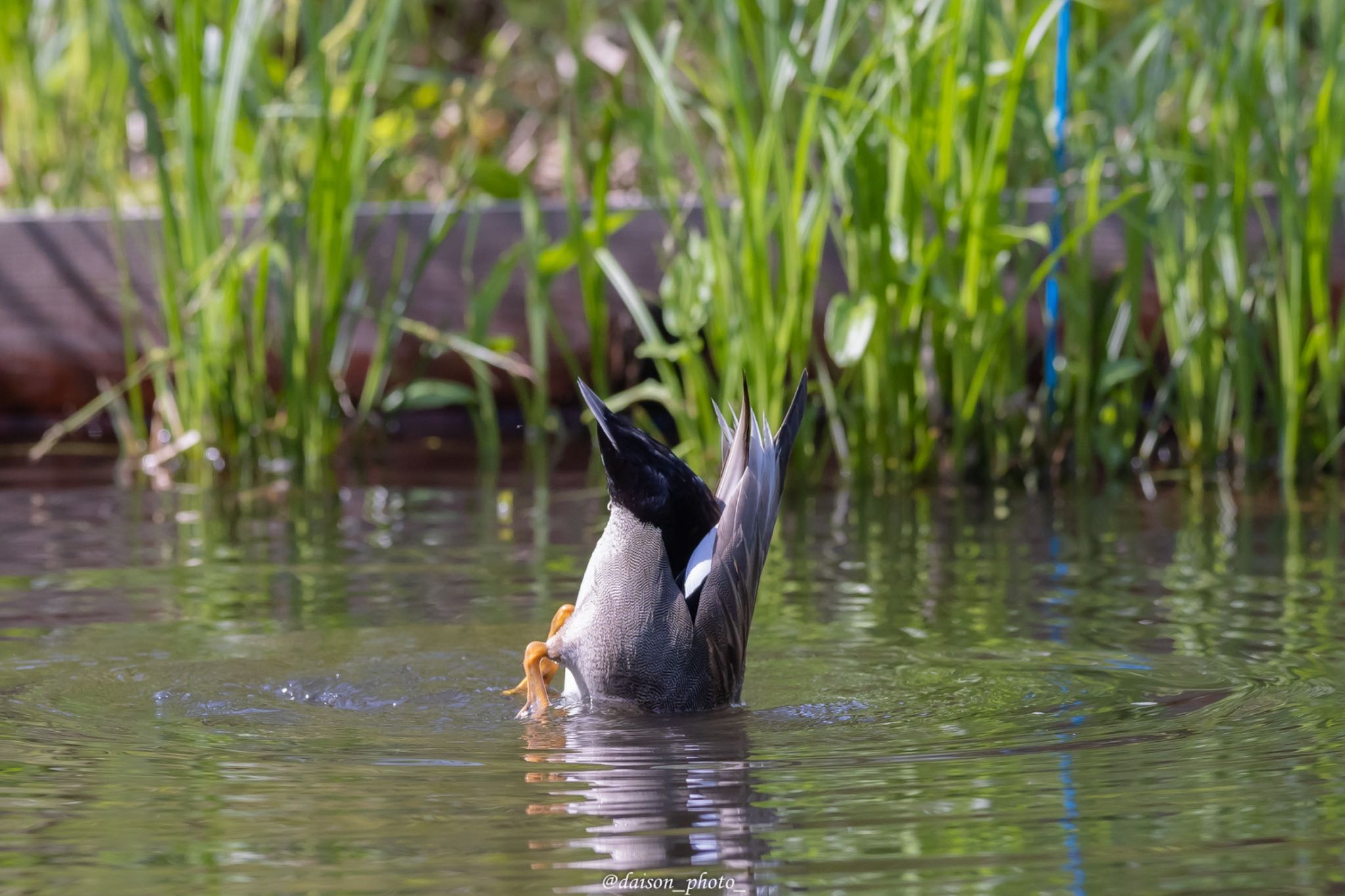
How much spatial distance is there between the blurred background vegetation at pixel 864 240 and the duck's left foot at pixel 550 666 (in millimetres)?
1368

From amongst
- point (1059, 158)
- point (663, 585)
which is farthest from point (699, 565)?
point (1059, 158)

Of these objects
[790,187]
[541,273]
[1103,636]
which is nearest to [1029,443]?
[790,187]

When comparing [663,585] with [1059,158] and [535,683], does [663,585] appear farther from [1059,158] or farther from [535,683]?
[1059,158]

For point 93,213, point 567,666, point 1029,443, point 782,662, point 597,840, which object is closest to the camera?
point 597,840

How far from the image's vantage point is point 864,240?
13.7ft

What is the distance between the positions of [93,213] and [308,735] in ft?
11.9

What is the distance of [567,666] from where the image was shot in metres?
2.69

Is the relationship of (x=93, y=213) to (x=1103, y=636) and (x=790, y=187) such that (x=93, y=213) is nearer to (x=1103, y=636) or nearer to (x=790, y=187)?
(x=790, y=187)

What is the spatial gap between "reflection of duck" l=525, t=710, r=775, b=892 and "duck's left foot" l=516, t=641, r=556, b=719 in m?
0.06

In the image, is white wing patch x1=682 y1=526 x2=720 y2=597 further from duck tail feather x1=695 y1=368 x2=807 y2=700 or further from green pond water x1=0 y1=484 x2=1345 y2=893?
green pond water x1=0 y1=484 x2=1345 y2=893

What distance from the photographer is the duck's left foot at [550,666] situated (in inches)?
106

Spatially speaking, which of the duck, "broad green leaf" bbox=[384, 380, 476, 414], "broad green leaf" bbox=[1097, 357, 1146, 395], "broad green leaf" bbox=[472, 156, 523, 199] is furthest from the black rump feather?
"broad green leaf" bbox=[472, 156, 523, 199]

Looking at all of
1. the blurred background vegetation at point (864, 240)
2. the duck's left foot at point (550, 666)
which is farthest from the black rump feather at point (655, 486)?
the blurred background vegetation at point (864, 240)

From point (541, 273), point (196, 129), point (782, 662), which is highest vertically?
point (196, 129)
